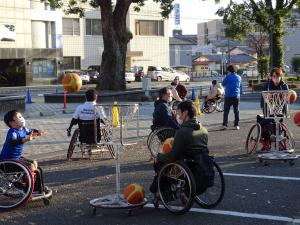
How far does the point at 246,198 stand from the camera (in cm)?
712

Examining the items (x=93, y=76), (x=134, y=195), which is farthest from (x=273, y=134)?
(x=93, y=76)

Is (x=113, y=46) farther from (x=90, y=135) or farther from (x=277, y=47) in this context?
(x=90, y=135)

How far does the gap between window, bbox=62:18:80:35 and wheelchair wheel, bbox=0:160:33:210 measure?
52.4 meters

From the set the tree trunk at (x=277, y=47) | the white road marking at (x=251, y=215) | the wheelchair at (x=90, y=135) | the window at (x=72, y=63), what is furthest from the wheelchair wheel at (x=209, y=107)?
the window at (x=72, y=63)

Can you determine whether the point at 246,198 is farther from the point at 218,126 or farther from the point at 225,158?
the point at 218,126

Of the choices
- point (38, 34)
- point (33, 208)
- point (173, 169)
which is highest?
point (38, 34)

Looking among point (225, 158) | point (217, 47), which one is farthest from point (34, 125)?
point (217, 47)

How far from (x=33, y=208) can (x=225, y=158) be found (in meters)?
4.49

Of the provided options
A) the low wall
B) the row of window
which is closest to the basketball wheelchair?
the low wall

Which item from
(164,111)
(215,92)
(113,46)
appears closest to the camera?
(164,111)

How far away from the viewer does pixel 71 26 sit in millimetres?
58562

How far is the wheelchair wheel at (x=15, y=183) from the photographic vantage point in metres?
6.70

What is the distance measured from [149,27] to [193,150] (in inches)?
2385

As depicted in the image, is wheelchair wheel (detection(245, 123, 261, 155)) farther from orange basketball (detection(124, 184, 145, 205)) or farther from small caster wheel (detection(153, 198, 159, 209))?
orange basketball (detection(124, 184, 145, 205))
